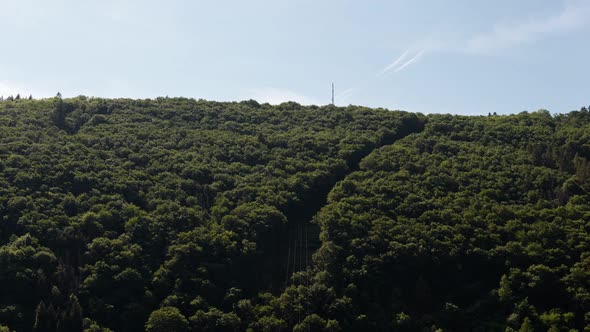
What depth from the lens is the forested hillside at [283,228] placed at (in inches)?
2581

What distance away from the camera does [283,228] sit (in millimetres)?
81562

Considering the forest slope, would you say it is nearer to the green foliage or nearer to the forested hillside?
the forested hillside

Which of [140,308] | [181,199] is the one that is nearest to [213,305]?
[140,308]

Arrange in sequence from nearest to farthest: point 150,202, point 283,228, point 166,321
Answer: point 166,321 → point 150,202 → point 283,228

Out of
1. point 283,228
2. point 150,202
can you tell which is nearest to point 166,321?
point 150,202

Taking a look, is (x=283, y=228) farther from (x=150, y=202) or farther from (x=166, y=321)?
(x=166, y=321)

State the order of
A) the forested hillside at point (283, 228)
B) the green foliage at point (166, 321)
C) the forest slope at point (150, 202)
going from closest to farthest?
the green foliage at point (166, 321) < the forest slope at point (150, 202) < the forested hillside at point (283, 228)

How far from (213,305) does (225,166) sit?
95.3 feet

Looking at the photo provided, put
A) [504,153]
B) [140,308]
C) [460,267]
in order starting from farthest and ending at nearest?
[504,153] → [460,267] → [140,308]

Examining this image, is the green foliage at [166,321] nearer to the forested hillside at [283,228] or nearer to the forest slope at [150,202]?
the forested hillside at [283,228]

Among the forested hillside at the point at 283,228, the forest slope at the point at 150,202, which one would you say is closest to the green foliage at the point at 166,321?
the forested hillside at the point at 283,228

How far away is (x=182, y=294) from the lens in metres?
67.2

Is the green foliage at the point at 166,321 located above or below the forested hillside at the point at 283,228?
below

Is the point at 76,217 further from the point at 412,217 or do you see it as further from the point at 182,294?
the point at 412,217
